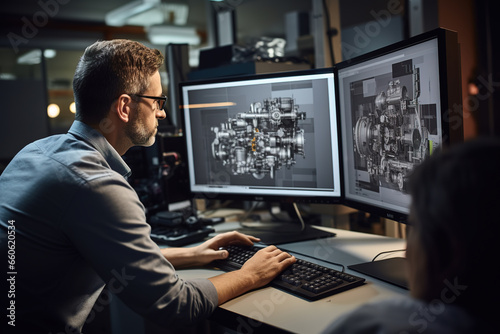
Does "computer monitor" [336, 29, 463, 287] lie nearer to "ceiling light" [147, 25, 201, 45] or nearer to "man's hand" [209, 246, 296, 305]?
"man's hand" [209, 246, 296, 305]

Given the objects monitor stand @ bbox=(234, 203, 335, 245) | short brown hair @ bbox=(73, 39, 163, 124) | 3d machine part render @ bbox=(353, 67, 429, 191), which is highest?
short brown hair @ bbox=(73, 39, 163, 124)

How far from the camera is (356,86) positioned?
1.26m

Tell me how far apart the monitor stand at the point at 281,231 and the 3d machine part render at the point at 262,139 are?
0.21 metres

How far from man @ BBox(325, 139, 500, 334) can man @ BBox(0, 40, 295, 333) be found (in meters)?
0.52

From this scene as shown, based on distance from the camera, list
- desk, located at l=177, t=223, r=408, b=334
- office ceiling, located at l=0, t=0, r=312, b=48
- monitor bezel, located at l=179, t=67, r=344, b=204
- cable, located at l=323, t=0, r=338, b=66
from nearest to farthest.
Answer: desk, located at l=177, t=223, r=408, b=334 → monitor bezel, located at l=179, t=67, r=344, b=204 → cable, located at l=323, t=0, r=338, b=66 → office ceiling, located at l=0, t=0, r=312, b=48

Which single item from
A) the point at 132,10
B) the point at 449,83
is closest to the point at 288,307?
the point at 449,83

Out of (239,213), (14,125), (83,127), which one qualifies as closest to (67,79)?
(14,125)

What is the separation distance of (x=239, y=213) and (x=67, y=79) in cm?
657

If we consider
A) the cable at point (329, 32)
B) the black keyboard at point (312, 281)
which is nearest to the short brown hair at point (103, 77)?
the black keyboard at point (312, 281)

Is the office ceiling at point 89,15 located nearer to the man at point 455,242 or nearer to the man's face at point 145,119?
the man's face at point 145,119

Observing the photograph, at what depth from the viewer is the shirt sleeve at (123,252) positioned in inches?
34.5

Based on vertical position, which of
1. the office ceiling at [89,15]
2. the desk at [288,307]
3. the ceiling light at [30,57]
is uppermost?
the office ceiling at [89,15]

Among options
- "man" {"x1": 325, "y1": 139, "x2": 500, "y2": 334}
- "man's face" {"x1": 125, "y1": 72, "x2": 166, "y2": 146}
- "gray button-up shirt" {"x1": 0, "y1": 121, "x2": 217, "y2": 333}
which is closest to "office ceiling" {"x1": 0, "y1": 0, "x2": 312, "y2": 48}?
"man's face" {"x1": 125, "y1": 72, "x2": 166, "y2": 146}

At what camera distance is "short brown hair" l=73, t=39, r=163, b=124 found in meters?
1.10
